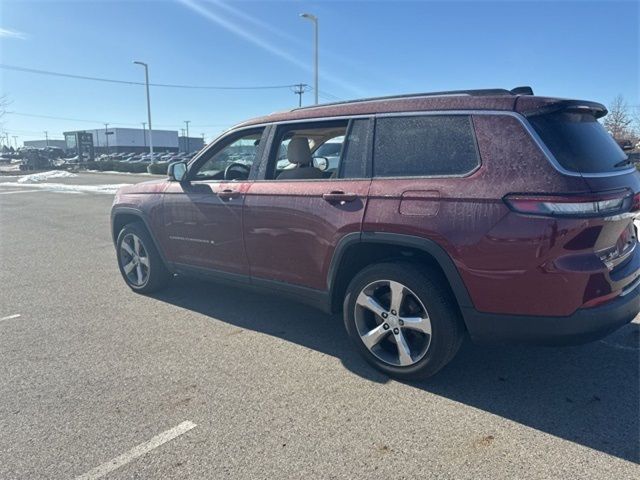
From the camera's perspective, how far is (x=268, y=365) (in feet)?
11.7

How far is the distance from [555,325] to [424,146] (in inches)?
53.8

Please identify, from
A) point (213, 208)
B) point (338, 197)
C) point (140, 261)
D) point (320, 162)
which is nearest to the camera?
point (338, 197)

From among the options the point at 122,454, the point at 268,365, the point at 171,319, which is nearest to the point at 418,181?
the point at 268,365

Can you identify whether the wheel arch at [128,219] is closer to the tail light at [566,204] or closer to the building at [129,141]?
the tail light at [566,204]

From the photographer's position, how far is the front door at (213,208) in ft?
13.9

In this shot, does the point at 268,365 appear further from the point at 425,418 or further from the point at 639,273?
the point at 639,273

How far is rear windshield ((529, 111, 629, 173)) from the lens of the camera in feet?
8.94

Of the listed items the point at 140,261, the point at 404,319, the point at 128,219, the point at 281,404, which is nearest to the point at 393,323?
the point at 404,319

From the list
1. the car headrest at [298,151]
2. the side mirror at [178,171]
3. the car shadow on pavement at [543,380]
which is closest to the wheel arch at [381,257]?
the car shadow on pavement at [543,380]

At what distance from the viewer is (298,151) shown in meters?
4.28

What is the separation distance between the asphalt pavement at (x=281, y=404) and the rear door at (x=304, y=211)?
68cm

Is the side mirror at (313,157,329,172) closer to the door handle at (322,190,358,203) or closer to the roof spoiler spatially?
the door handle at (322,190,358,203)

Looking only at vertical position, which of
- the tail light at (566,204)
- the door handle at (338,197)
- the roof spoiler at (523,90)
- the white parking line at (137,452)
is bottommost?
the white parking line at (137,452)

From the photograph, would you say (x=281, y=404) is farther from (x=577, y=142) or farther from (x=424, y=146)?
(x=577, y=142)
